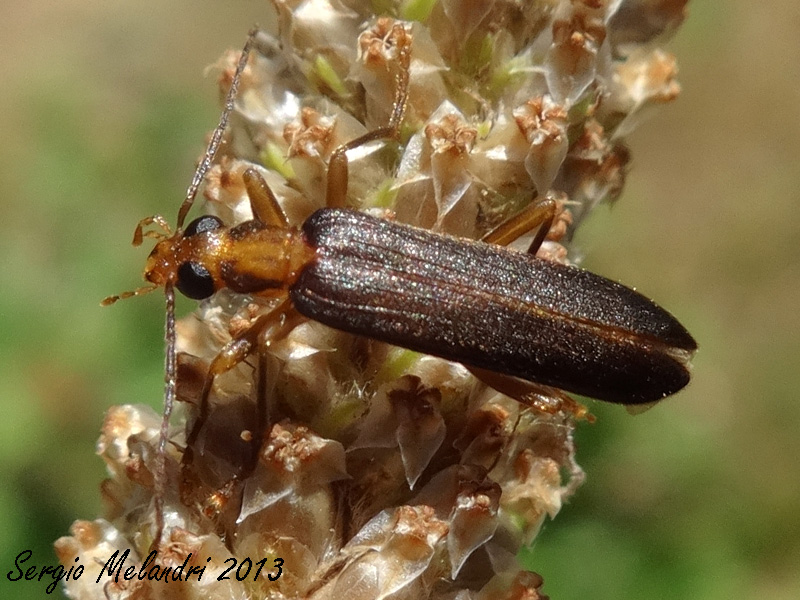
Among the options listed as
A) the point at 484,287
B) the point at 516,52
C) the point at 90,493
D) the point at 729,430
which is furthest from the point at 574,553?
the point at 516,52

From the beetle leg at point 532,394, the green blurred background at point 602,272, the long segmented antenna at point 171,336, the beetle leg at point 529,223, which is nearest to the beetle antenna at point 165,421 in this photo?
the long segmented antenna at point 171,336

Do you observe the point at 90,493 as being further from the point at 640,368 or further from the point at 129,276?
the point at 640,368

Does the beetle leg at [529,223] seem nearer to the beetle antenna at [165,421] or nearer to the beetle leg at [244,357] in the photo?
the beetle leg at [244,357]

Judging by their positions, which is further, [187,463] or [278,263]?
[278,263]

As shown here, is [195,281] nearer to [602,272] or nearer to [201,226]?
[201,226]

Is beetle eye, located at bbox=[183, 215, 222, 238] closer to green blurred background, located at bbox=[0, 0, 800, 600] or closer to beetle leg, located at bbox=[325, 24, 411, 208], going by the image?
beetle leg, located at bbox=[325, 24, 411, 208]
